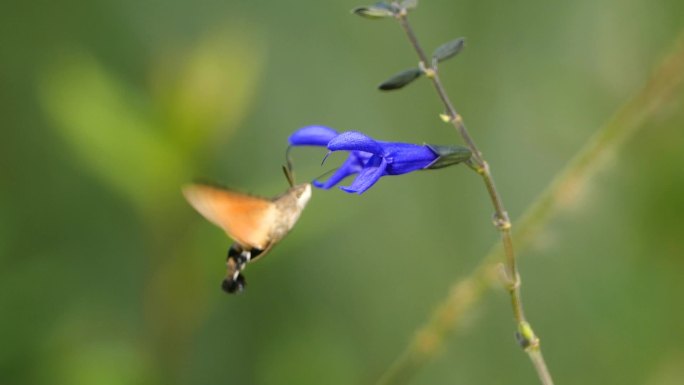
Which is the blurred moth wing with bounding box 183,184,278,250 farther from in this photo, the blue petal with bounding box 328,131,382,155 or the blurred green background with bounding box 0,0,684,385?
the blurred green background with bounding box 0,0,684,385

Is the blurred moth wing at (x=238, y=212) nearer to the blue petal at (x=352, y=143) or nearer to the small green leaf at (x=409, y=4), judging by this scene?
the blue petal at (x=352, y=143)

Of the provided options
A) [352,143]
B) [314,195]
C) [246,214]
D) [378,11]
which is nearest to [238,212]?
[246,214]

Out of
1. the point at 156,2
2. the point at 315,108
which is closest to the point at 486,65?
the point at 315,108

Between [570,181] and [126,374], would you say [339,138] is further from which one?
[126,374]

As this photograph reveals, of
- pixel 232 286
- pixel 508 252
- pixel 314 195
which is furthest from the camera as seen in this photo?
pixel 314 195

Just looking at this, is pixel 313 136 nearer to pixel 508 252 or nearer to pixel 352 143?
pixel 352 143

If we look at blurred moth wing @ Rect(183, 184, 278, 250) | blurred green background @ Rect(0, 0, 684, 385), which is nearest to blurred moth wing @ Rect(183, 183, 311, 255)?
blurred moth wing @ Rect(183, 184, 278, 250)
